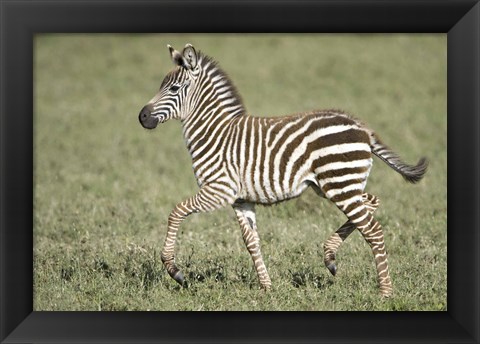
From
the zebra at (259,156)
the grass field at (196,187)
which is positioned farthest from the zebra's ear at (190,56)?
the grass field at (196,187)

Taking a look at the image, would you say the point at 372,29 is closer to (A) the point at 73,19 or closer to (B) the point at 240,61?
(A) the point at 73,19

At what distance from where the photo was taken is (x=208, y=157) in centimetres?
707

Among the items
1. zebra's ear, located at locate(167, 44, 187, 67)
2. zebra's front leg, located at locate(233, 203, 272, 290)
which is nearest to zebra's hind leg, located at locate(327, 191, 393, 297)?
zebra's front leg, located at locate(233, 203, 272, 290)

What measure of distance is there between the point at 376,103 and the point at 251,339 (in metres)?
12.4

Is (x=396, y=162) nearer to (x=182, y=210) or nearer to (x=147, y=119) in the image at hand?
(x=182, y=210)

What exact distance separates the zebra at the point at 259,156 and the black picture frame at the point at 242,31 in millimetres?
A: 859

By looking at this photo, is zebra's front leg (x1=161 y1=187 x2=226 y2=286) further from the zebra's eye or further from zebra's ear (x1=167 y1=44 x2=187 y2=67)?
zebra's ear (x1=167 y1=44 x2=187 y2=67)

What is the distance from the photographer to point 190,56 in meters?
7.11

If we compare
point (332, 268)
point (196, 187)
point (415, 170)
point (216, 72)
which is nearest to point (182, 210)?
point (216, 72)

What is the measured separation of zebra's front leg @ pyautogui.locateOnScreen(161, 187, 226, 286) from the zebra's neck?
0.57 m

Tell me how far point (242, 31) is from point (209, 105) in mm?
1199

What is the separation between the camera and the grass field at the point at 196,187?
7.25 m

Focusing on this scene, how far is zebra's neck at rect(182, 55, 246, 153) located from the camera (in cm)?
725
